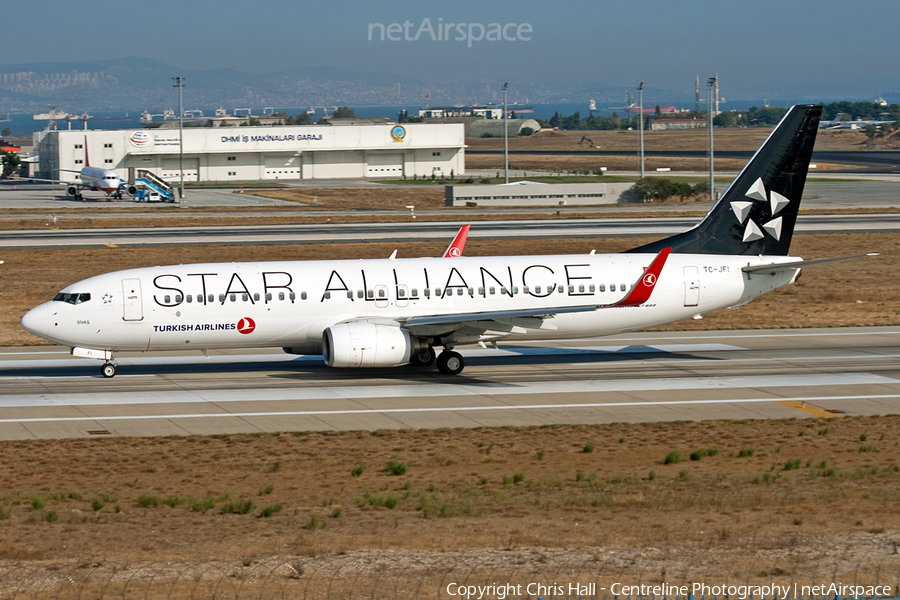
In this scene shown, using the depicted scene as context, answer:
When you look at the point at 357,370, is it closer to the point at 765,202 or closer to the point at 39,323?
the point at 39,323

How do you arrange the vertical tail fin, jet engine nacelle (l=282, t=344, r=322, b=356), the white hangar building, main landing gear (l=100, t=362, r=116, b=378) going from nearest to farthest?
main landing gear (l=100, t=362, r=116, b=378)
jet engine nacelle (l=282, t=344, r=322, b=356)
the vertical tail fin
the white hangar building

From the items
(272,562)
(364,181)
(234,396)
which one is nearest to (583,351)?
(234,396)

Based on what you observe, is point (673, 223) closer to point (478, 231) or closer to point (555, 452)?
point (478, 231)

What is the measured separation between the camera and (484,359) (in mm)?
40344

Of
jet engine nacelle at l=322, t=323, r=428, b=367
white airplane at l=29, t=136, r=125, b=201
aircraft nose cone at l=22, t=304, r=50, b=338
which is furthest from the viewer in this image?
white airplane at l=29, t=136, r=125, b=201

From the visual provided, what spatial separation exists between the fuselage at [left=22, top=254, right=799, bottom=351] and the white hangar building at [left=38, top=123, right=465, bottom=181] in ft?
393

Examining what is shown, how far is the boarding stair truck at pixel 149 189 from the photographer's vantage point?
127 meters

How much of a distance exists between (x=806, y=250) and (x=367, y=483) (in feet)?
178

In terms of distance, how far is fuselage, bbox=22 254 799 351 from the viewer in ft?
115

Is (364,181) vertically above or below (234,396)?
above

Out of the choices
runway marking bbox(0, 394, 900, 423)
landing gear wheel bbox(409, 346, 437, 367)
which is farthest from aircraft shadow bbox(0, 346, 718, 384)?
runway marking bbox(0, 394, 900, 423)

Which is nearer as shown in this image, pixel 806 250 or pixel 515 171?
pixel 806 250

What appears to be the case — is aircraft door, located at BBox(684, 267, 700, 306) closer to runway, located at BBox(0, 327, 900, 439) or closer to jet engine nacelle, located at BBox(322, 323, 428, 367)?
runway, located at BBox(0, 327, 900, 439)

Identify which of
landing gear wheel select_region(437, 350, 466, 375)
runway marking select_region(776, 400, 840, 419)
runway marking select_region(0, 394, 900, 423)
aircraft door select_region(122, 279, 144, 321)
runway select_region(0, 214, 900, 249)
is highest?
runway select_region(0, 214, 900, 249)
